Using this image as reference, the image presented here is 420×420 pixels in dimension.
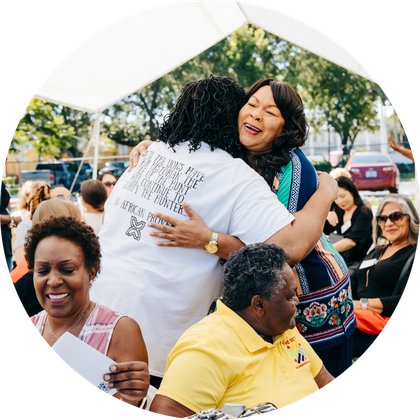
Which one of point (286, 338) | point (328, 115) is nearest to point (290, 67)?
point (328, 115)

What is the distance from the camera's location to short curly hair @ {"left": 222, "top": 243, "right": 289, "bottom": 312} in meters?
1.29

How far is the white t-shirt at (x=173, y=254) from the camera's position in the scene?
1447mm

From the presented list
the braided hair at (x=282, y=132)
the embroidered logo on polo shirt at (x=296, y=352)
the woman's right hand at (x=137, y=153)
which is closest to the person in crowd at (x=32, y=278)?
the woman's right hand at (x=137, y=153)

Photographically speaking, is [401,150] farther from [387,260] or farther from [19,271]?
[19,271]

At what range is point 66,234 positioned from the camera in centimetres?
139

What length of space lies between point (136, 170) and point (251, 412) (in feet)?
3.35

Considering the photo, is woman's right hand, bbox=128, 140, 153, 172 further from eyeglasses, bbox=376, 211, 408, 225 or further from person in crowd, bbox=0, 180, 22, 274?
eyeglasses, bbox=376, 211, 408, 225

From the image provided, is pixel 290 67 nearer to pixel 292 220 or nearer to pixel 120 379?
pixel 292 220

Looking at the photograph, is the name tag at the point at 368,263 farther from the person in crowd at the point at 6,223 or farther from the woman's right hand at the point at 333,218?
the person in crowd at the point at 6,223

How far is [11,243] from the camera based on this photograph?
1655 millimetres

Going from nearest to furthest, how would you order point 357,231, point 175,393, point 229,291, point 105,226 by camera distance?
point 175,393 → point 229,291 → point 105,226 → point 357,231

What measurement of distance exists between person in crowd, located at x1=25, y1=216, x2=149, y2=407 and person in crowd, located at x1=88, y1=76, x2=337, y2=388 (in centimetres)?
5

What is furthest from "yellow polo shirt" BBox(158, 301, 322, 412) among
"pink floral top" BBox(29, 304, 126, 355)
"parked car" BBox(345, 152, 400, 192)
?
"parked car" BBox(345, 152, 400, 192)

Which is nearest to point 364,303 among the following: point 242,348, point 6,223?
point 242,348
